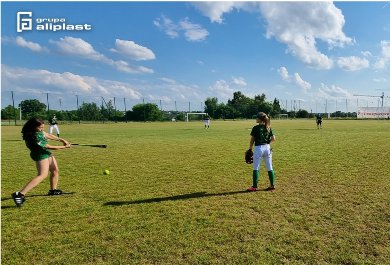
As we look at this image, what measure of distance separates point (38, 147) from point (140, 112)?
8804cm

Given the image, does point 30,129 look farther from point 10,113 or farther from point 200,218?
point 10,113

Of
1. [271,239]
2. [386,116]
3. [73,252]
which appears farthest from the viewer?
[386,116]

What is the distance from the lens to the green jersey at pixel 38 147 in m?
6.86

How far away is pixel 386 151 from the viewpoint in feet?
48.6

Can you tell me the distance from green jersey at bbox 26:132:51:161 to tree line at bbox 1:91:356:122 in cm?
5567

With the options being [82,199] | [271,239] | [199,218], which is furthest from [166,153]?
[271,239]

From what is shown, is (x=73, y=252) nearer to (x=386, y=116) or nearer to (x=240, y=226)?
(x=240, y=226)

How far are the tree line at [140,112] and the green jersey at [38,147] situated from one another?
55.7 meters

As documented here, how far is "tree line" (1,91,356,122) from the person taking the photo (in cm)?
7381

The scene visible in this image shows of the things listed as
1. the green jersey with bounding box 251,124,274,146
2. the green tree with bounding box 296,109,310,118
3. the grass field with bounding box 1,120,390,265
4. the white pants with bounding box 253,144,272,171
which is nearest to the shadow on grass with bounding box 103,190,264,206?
the grass field with bounding box 1,120,390,265

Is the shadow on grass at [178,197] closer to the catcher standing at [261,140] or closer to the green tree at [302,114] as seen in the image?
the catcher standing at [261,140]

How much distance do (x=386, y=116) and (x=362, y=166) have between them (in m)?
97.1

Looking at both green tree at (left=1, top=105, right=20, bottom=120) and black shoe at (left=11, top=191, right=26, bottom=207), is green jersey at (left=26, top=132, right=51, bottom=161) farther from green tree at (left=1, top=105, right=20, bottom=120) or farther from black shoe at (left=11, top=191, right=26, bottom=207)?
green tree at (left=1, top=105, right=20, bottom=120)

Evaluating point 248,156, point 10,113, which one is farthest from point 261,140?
A: point 10,113
